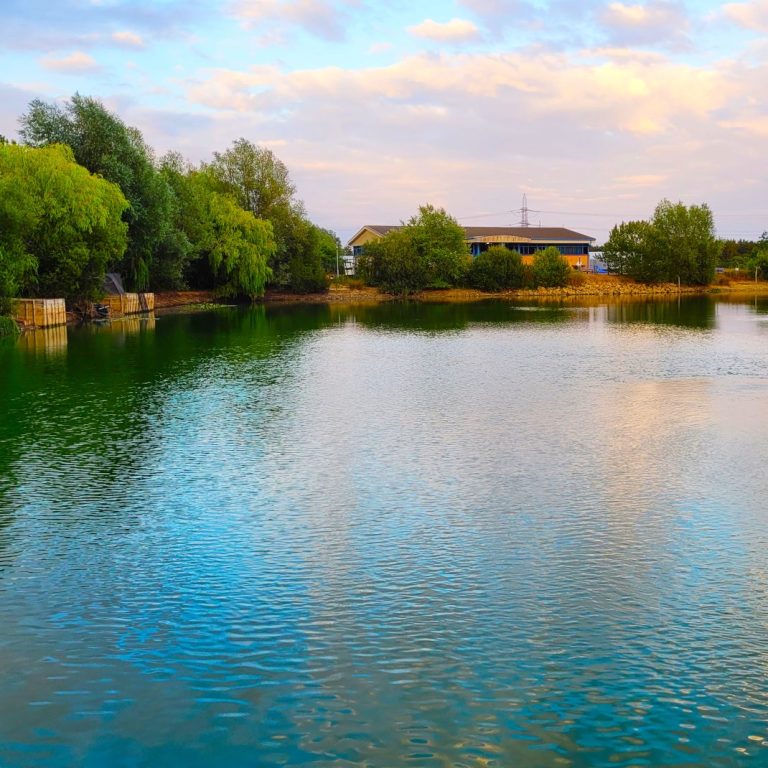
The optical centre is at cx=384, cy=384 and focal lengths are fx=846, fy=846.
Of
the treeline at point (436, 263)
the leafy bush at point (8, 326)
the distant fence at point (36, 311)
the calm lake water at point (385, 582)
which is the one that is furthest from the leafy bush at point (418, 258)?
the calm lake water at point (385, 582)

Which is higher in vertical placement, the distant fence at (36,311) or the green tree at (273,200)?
the green tree at (273,200)

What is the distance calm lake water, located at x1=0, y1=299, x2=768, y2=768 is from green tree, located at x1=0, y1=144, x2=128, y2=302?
23799 millimetres

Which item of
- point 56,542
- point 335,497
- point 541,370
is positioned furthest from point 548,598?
point 541,370

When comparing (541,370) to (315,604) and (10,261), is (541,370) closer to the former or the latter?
(315,604)

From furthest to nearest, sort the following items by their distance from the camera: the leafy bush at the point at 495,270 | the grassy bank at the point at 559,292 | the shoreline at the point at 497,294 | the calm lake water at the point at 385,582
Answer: the leafy bush at the point at 495,270, the grassy bank at the point at 559,292, the shoreline at the point at 497,294, the calm lake water at the point at 385,582

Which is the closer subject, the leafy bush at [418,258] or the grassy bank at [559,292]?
the grassy bank at [559,292]

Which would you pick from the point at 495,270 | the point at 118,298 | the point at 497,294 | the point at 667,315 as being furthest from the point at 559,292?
the point at 118,298

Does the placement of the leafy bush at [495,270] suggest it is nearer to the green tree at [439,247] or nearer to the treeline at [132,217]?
the green tree at [439,247]

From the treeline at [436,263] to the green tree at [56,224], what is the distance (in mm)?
47700

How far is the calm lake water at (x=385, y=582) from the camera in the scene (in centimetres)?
679

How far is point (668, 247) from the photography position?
108 m

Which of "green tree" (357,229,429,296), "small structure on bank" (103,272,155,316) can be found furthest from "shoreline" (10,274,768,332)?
"small structure on bank" (103,272,155,316)

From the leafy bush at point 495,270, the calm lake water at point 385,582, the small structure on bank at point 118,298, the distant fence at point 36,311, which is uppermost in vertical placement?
the leafy bush at point 495,270

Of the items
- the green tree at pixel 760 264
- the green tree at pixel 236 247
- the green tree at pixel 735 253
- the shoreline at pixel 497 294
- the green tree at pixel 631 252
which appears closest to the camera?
the green tree at pixel 236 247
